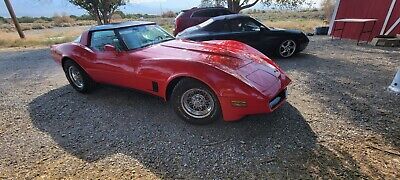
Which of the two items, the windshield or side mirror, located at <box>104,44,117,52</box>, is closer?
side mirror, located at <box>104,44,117,52</box>

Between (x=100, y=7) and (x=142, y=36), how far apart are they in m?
12.3

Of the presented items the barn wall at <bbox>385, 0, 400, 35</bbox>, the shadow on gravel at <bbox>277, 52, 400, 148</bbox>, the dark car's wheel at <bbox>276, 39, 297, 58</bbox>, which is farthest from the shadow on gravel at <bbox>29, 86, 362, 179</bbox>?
the barn wall at <bbox>385, 0, 400, 35</bbox>

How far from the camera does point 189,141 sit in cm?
296

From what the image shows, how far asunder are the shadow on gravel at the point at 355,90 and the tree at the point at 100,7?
39.0 ft

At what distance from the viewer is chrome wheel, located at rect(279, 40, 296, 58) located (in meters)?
6.55

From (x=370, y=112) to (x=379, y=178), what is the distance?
57.6 inches

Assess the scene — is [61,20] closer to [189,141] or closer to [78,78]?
[78,78]

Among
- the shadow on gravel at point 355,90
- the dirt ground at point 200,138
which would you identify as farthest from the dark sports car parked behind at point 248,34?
the dirt ground at point 200,138

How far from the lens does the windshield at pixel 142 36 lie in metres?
3.85

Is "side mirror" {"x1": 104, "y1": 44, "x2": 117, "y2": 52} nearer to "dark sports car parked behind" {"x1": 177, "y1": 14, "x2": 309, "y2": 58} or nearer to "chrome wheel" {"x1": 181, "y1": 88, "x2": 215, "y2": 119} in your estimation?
"chrome wheel" {"x1": 181, "y1": 88, "x2": 215, "y2": 119}

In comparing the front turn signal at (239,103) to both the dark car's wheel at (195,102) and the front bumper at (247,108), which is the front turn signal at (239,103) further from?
the dark car's wheel at (195,102)

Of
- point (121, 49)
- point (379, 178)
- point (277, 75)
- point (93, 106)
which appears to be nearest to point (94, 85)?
point (93, 106)

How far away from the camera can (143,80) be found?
11.4 ft

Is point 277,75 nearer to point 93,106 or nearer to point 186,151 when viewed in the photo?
point 186,151
